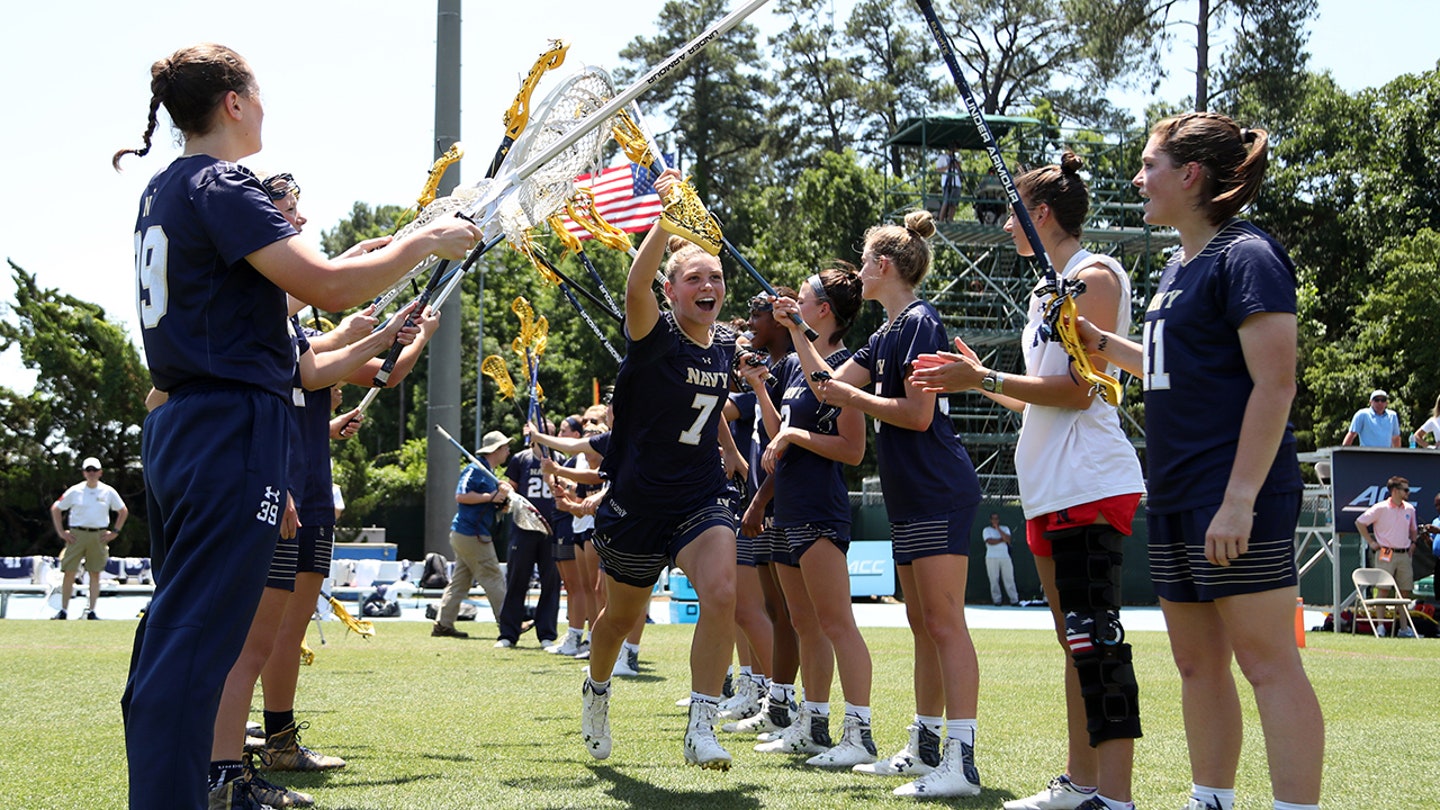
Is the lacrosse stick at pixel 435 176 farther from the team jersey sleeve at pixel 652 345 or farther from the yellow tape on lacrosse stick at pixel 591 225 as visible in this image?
the team jersey sleeve at pixel 652 345

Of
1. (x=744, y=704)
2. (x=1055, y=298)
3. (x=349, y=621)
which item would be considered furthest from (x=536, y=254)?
(x=1055, y=298)

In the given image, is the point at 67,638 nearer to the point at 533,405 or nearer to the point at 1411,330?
the point at 533,405

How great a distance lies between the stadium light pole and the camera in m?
19.2

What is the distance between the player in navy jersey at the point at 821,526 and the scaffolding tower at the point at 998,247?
22.0m

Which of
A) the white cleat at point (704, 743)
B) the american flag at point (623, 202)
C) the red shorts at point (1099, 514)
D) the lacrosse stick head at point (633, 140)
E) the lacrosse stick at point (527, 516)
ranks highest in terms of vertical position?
the american flag at point (623, 202)

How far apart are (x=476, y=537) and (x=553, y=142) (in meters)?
9.34

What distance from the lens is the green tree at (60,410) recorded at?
31.5 metres

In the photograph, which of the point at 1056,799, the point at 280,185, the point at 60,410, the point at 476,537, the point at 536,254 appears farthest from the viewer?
the point at 60,410

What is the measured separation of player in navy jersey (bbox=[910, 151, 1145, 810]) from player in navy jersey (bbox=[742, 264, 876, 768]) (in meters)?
1.17

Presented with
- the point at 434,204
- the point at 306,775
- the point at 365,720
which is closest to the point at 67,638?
the point at 365,720

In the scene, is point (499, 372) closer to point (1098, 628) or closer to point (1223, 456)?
point (1098, 628)

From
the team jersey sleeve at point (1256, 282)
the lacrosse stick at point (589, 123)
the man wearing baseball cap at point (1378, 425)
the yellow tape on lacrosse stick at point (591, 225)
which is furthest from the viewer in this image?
the man wearing baseball cap at point (1378, 425)

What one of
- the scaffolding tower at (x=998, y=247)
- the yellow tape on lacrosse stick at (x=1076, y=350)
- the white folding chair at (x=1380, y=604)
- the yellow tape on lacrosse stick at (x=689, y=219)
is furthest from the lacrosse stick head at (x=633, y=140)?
the scaffolding tower at (x=998, y=247)

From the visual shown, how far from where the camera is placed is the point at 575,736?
252 inches
